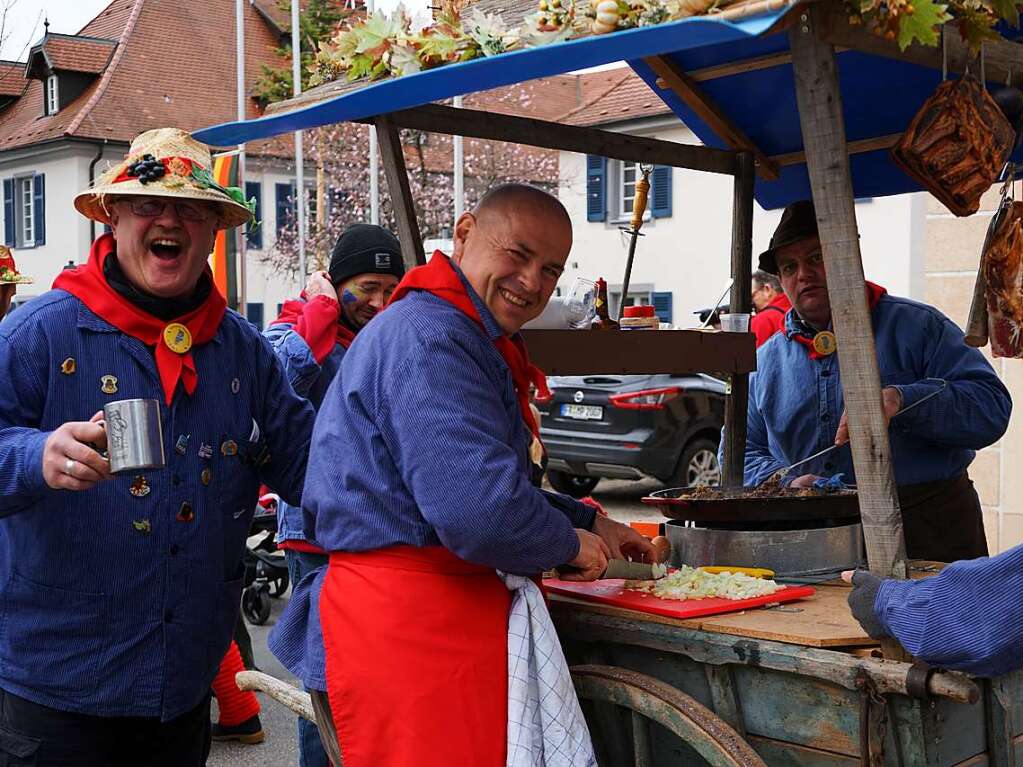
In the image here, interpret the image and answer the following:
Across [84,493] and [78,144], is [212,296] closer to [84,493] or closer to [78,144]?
[84,493]

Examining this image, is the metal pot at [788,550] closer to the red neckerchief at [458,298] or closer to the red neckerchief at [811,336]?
the red neckerchief at [458,298]

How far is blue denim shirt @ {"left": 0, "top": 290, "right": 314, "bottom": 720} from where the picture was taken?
2596mm


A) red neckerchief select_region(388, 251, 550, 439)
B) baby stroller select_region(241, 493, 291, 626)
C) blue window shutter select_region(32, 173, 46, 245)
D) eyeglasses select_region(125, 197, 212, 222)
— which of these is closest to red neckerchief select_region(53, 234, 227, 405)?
eyeglasses select_region(125, 197, 212, 222)

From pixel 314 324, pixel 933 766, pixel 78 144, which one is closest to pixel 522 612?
pixel 933 766

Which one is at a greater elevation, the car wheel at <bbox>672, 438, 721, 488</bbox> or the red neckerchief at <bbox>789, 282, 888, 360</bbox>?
the red neckerchief at <bbox>789, 282, 888, 360</bbox>

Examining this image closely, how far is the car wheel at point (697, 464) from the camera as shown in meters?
11.8

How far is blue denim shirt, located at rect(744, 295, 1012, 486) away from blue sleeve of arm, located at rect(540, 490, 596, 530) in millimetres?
1056

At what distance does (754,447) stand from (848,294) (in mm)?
1868

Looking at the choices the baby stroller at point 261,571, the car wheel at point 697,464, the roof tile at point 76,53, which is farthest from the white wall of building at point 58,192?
the baby stroller at point 261,571

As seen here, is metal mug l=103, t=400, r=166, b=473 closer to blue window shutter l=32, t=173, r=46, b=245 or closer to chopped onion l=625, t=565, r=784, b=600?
chopped onion l=625, t=565, r=784, b=600

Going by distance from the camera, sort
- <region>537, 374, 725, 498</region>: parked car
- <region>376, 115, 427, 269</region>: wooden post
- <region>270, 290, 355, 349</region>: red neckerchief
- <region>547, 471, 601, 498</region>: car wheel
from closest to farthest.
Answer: <region>376, 115, 427, 269</region>: wooden post, <region>270, 290, 355, 349</region>: red neckerchief, <region>537, 374, 725, 498</region>: parked car, <region>547, 471, 601, 498</region>: car wheel

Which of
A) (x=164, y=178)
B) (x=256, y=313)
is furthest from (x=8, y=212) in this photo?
(x=164, y=178)

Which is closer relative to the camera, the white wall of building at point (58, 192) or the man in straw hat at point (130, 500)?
the man in straw hat at point (130, 500)

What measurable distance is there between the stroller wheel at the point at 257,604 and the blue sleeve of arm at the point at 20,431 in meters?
4.64
